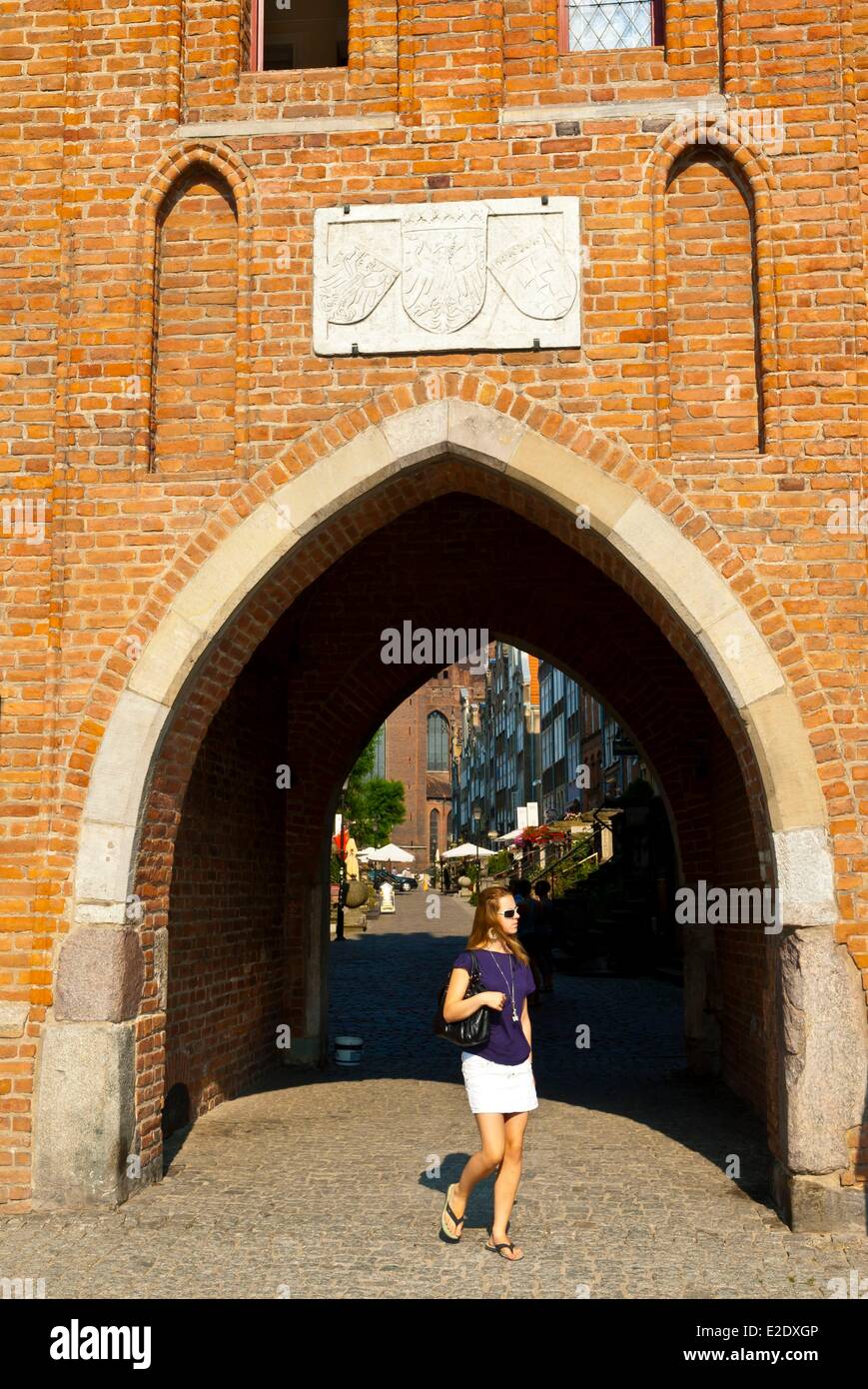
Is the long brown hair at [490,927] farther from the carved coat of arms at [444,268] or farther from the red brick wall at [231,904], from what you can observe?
the carved coat of arms at [444,268]

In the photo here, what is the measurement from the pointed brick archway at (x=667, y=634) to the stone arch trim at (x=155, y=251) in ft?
2.22

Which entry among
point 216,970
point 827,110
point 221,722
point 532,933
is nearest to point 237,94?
point 827,110

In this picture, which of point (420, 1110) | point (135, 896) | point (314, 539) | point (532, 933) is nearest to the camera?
point (135, 896)

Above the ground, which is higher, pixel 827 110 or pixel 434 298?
pixel 827 110

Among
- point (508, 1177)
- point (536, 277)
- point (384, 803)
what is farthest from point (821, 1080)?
point (384, 803)

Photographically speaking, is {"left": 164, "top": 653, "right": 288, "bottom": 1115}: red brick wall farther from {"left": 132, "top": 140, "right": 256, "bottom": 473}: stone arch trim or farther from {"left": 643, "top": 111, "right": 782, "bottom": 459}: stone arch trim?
{"left": 643, "top": 111, "right": 782, "bottom": 459}: stone arch trim

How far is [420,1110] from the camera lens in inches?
348

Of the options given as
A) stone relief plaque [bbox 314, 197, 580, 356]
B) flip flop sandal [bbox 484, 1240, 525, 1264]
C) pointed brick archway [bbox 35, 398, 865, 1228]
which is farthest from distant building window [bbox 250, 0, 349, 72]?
flip flop sandal [bbox 484, 1240, 525, 1264]

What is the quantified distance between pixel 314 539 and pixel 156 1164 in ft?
11.5

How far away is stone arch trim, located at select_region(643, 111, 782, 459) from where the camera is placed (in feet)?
21.5

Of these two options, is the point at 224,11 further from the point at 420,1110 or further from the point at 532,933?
the point at 532,933

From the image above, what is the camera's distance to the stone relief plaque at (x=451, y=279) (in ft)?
22.0

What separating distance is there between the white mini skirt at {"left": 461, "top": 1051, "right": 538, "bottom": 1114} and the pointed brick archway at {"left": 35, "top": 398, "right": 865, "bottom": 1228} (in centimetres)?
149

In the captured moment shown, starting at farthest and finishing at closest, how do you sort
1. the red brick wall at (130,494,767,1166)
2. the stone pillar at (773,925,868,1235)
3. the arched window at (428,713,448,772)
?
the arched window at (428,713,448,772) → the red brick wall at (130,494,767,1166) → the stone pillar at (773,925,868,1235)
